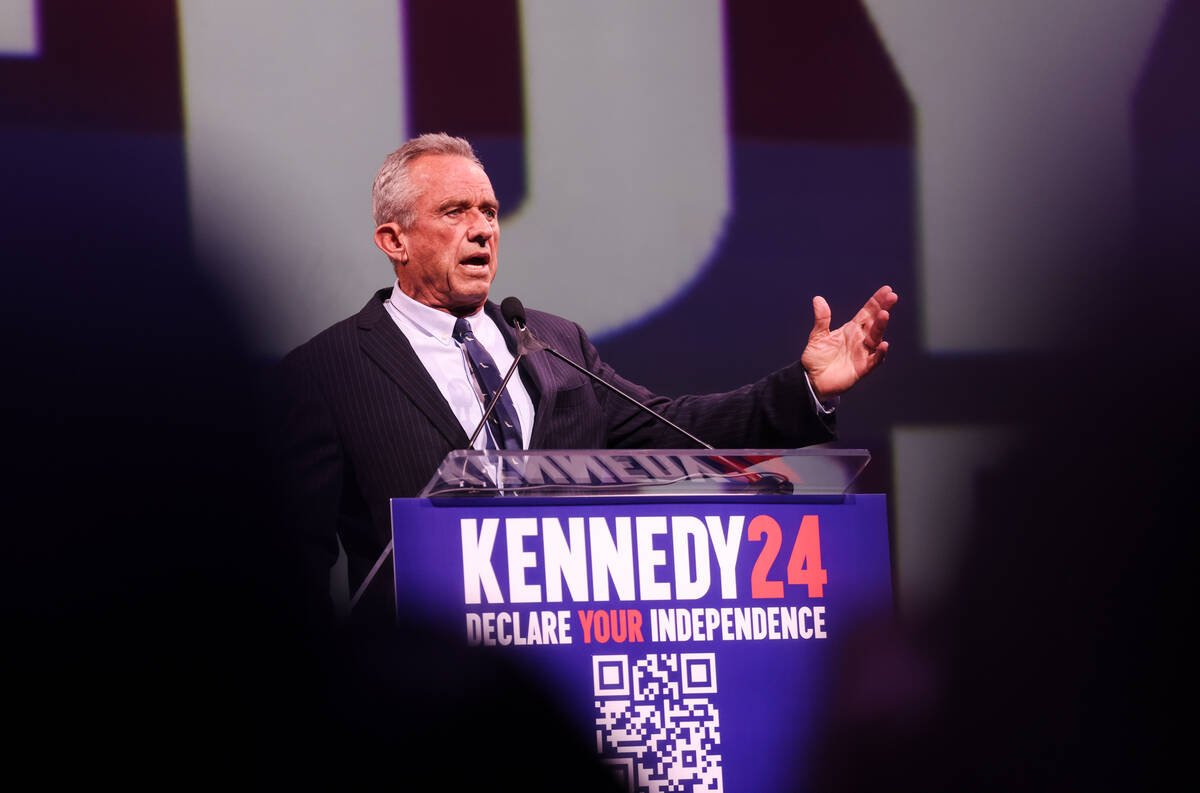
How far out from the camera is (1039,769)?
3.29 meters

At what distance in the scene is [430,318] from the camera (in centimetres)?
238

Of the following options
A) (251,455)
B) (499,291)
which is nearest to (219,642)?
(251,455)

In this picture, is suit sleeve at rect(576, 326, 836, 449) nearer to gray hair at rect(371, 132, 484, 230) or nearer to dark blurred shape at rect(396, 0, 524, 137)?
gray hair at rect(371, 132, 484, 230)

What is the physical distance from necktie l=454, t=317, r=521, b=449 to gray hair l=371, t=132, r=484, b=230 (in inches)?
10.3

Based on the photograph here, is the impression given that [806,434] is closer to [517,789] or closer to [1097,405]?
[517,789]

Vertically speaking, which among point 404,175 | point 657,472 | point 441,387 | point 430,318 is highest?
point 404,175

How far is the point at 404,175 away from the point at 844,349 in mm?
1008

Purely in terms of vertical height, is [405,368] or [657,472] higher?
[405,368]

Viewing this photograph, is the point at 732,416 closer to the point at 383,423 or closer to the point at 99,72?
the point at 383,423

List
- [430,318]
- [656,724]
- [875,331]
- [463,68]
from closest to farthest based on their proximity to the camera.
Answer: [656,724] < [875,331] < [430,318] < [463,68]

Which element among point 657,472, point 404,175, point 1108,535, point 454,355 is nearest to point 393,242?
point 404,175

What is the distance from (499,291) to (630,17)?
2.61 feet

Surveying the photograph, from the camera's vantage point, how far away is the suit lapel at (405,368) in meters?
2.13

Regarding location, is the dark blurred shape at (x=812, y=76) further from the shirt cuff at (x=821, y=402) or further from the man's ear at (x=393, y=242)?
the shirt cuff at (x=821, y=402)
